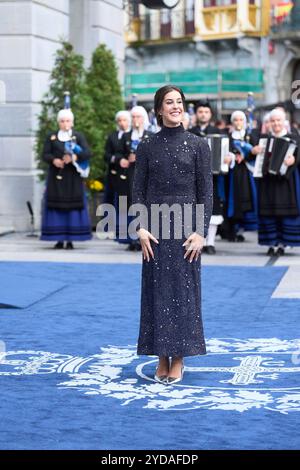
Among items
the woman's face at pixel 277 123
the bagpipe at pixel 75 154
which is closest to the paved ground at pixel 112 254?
the bagpipe at pixel 75 154

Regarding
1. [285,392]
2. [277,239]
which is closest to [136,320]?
[285,392]

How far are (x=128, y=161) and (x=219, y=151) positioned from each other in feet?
4.01

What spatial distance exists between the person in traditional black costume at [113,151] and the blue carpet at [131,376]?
4.39m

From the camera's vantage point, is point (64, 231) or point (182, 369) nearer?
point (182, 369)

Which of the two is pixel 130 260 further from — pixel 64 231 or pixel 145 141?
pixel 145 141

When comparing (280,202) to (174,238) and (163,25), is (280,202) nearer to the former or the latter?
(174,238)

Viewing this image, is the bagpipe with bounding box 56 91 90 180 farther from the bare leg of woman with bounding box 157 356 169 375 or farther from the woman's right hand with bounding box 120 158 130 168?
the bare leg of woman with bounding box 157 356 169 375

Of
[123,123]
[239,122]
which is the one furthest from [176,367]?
[239,122]

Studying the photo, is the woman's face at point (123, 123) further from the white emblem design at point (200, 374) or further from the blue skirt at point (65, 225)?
the white emblem design at point (200, 374)

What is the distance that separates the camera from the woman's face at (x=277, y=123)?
15.3 metres

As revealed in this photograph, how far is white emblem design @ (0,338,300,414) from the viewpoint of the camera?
7.24 meters

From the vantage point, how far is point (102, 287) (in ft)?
41.9

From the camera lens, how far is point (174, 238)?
7.87 m
